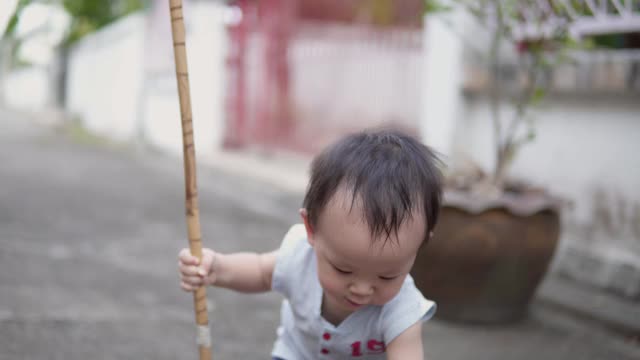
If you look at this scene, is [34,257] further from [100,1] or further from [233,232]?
[100,1]

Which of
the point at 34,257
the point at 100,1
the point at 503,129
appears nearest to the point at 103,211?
the point at 34,257

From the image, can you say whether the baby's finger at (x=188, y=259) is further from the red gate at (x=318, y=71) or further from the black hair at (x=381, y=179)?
the red gate at (x=318, y=71)

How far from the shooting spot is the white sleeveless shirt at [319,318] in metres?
2.15

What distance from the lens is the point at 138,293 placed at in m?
4.15

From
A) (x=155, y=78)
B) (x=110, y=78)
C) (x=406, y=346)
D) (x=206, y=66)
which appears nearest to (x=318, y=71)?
(x=206, y=66)

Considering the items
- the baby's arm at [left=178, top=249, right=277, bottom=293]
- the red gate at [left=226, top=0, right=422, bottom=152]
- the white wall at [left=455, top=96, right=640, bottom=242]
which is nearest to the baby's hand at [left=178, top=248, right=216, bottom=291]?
the baby's arm at [left=178, top=249, right=277, bottom=293]

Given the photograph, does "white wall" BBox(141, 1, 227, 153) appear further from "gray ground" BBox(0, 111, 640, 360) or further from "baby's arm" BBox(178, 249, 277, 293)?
"baby's arm" BBox(178, 249, 277, 293)

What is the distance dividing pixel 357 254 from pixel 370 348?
1.47ft

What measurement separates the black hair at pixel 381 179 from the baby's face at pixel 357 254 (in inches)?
0.9

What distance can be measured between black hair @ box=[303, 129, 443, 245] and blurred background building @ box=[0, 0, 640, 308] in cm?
156

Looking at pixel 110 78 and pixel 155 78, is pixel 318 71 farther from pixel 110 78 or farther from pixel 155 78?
pixel 110 78

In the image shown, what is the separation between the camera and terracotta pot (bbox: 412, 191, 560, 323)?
3.73 metres

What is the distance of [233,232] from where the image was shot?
20.3 ft

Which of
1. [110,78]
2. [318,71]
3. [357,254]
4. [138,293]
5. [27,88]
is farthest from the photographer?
[27,88]
